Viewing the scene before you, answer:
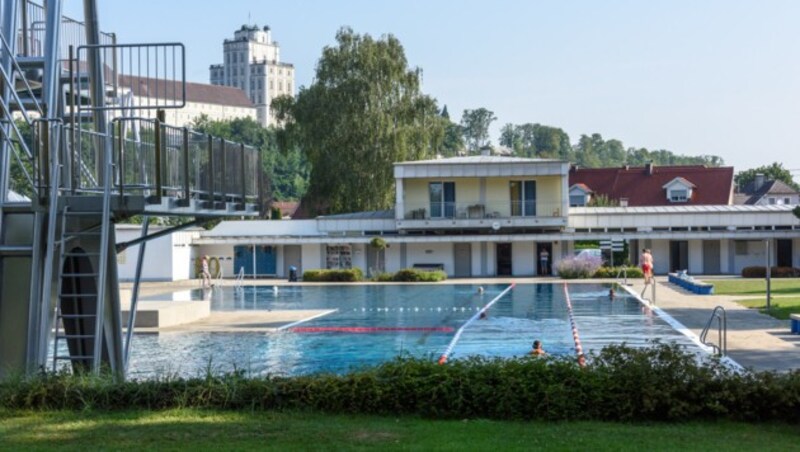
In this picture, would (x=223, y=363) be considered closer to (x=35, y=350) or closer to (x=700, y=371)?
(x=35, y=350)

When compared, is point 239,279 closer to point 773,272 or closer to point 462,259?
point 462,259

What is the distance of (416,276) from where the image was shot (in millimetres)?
56625

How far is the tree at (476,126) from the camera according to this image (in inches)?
7628

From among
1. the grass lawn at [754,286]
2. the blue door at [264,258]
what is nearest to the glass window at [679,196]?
the grass lawn at [754,286]

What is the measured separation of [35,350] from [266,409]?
10.2ft

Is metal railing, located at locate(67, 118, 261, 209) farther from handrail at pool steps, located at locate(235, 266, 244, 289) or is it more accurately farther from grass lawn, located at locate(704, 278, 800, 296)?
handrail at pool steps, located at locate(235, 266, 244, 289)

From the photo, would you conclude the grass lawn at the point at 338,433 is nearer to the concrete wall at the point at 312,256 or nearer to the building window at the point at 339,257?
the building window at the point at 339,257

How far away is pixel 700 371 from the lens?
10672mm

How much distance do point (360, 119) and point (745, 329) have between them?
44.9m

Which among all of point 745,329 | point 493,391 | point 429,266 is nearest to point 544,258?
point 429,266

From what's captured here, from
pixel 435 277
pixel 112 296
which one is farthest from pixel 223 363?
pixel 435 277

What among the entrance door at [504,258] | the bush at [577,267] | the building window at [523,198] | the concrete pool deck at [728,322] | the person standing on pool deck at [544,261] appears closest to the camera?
the concrete pool deck at [728,322]

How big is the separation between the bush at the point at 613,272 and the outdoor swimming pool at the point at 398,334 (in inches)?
484

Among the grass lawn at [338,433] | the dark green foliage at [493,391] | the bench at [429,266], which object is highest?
the bench at [429,266]
